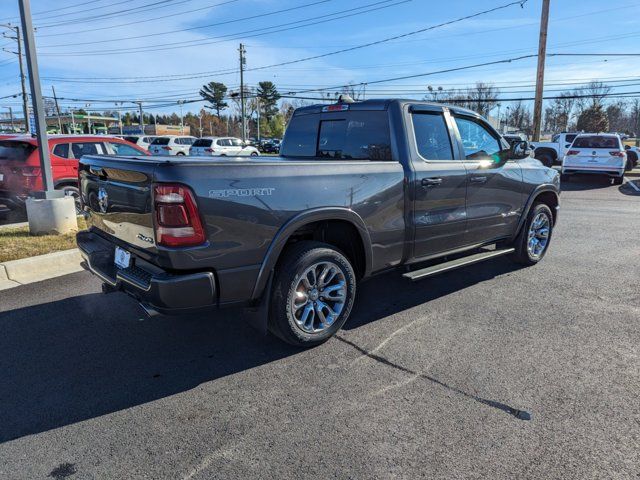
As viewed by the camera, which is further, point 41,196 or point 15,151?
point 15,151

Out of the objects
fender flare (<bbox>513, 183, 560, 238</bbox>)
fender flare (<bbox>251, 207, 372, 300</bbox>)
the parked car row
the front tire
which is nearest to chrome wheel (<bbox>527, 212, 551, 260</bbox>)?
fender flare (<bbox>513, 183, 560, 238</bbox>)

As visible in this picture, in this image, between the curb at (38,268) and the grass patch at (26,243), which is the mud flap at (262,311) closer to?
the curb at (38,268)

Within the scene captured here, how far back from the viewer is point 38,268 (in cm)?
552

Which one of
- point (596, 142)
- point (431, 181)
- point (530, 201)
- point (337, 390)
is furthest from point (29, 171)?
point (596, 142)

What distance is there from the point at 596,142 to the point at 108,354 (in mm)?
18063

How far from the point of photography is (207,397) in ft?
9.96

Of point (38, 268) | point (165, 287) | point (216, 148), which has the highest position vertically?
point (216, 148)

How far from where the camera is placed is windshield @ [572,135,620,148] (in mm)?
16609

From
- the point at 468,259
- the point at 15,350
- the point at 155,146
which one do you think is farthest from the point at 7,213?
the point at 155,146

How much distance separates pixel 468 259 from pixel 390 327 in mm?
1337

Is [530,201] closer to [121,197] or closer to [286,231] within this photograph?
[286,231]

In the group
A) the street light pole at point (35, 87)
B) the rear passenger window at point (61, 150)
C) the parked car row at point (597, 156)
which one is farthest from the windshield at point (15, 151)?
the parked car row at point (597, 156)

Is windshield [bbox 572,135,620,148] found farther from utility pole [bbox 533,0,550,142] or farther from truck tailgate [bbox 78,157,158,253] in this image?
truck tailgate [bbox 78,157,158,253]

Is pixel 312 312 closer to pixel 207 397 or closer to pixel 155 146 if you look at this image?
pixel 207 397
